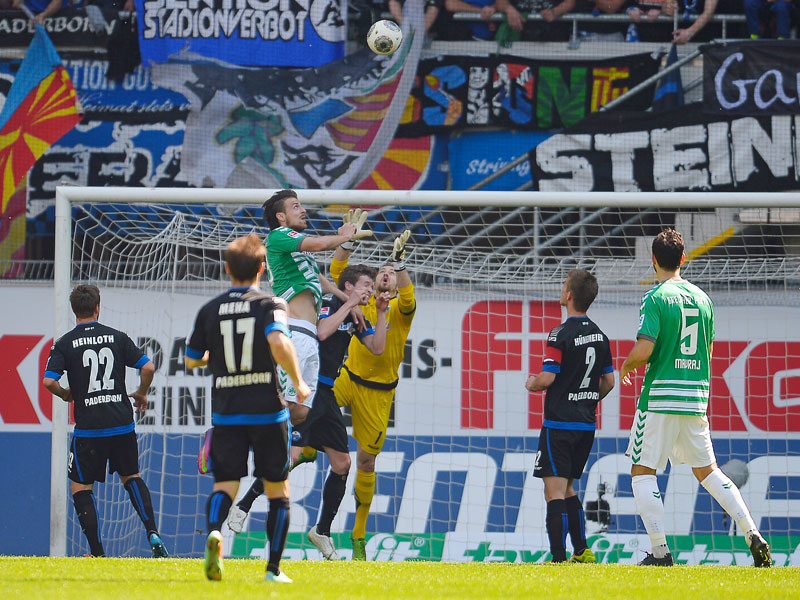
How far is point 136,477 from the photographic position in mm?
7145

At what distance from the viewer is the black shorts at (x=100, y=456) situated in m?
7.06

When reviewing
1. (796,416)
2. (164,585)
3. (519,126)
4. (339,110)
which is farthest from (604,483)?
(164,585)

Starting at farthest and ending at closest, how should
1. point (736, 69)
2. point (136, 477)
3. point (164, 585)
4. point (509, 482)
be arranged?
point (736, 69) → point (509, 482) → point (136, 477) → point (164, 585)

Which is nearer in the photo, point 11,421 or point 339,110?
point 11,421

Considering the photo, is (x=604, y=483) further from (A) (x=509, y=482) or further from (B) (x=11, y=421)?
(B) (x=11, y=421)

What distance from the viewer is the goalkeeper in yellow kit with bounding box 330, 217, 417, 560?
7.45m

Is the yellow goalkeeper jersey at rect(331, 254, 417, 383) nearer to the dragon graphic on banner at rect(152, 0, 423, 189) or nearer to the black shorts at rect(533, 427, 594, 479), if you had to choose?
the black shorts at rect(533, 427, 594, 479)

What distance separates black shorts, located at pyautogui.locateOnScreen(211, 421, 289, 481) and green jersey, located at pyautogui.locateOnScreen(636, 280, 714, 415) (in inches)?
96.0

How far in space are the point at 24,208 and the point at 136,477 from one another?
5.58m

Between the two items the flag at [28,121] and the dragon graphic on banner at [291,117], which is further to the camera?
the dragon graphic on banner at [291,117]

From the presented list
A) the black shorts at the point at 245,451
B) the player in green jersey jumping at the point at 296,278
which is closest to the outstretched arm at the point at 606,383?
the player in green jersey jumping at the point at 296,278

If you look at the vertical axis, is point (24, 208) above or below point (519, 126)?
below

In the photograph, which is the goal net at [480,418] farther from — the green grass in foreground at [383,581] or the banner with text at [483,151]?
the green grass in foreground at [383,581]

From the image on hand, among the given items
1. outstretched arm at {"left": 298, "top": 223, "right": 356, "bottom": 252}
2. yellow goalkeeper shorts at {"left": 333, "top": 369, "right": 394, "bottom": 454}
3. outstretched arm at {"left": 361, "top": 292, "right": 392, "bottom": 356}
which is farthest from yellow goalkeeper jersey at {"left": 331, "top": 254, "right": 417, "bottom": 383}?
outstretched arm at {"left": 298, "top": 223, "right": 356, "bottom": 252}
